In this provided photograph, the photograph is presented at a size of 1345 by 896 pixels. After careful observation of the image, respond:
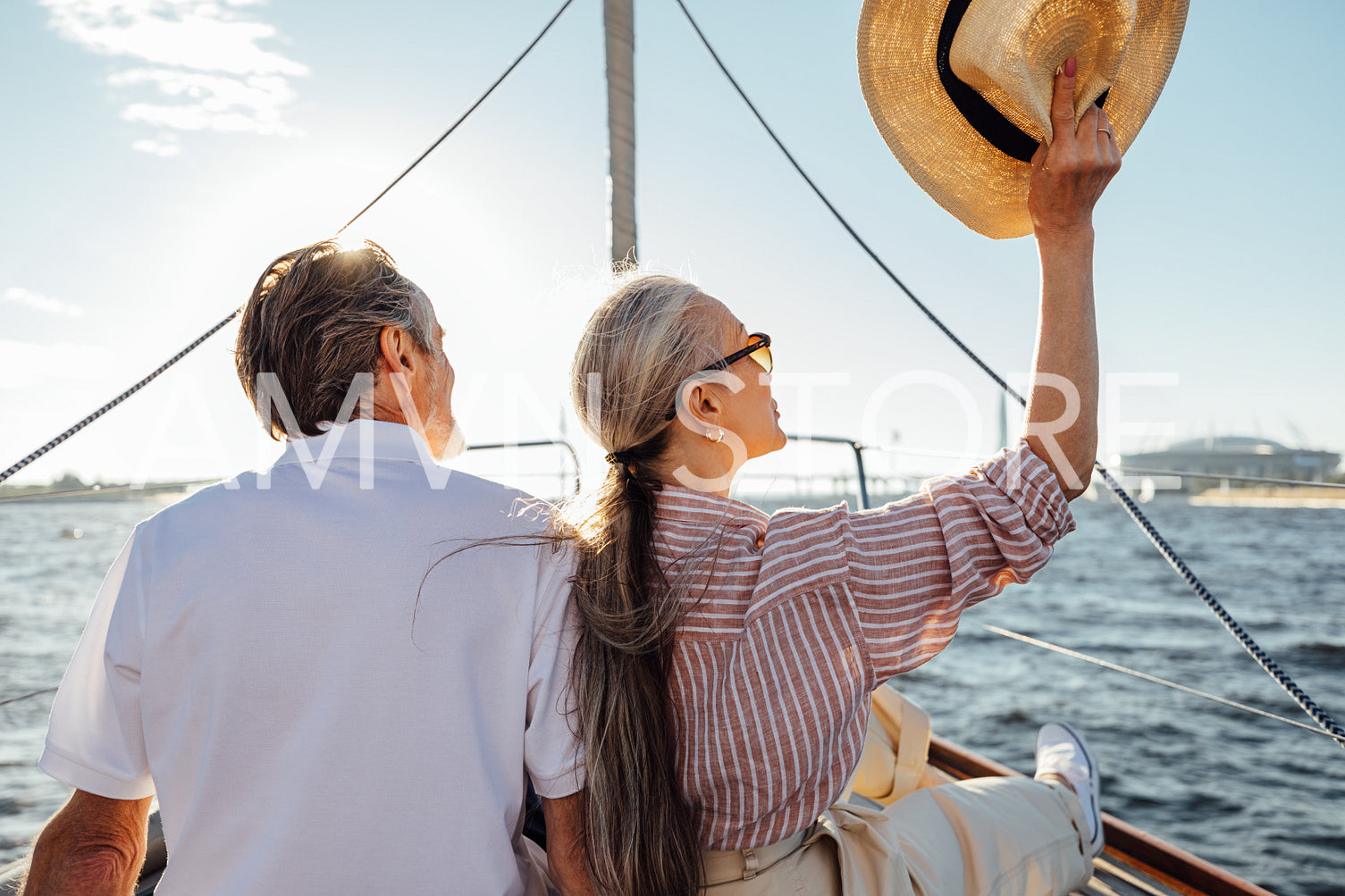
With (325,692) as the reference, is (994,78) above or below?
above

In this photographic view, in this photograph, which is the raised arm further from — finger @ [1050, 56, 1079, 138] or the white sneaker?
the white sneaker

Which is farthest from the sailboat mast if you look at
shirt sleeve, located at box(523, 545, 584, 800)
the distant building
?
the distant building

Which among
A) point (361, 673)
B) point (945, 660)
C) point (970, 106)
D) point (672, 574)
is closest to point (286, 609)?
point (361, 673)

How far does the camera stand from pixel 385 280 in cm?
92

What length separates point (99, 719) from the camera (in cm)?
77

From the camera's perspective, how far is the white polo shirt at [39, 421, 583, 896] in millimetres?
713

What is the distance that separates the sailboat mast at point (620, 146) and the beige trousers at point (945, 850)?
123 cm

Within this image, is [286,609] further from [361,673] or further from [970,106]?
[970,106]

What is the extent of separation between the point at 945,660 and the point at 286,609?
8.55 meters

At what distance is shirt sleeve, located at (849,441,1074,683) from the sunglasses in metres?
0.23

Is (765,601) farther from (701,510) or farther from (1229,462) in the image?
(1229,462)

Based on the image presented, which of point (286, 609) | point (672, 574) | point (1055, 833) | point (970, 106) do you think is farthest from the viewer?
point (1055, 833)

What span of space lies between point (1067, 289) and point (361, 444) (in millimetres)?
748

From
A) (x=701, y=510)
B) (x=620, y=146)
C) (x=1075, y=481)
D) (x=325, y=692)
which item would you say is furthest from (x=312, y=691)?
(x=620, y=146)
